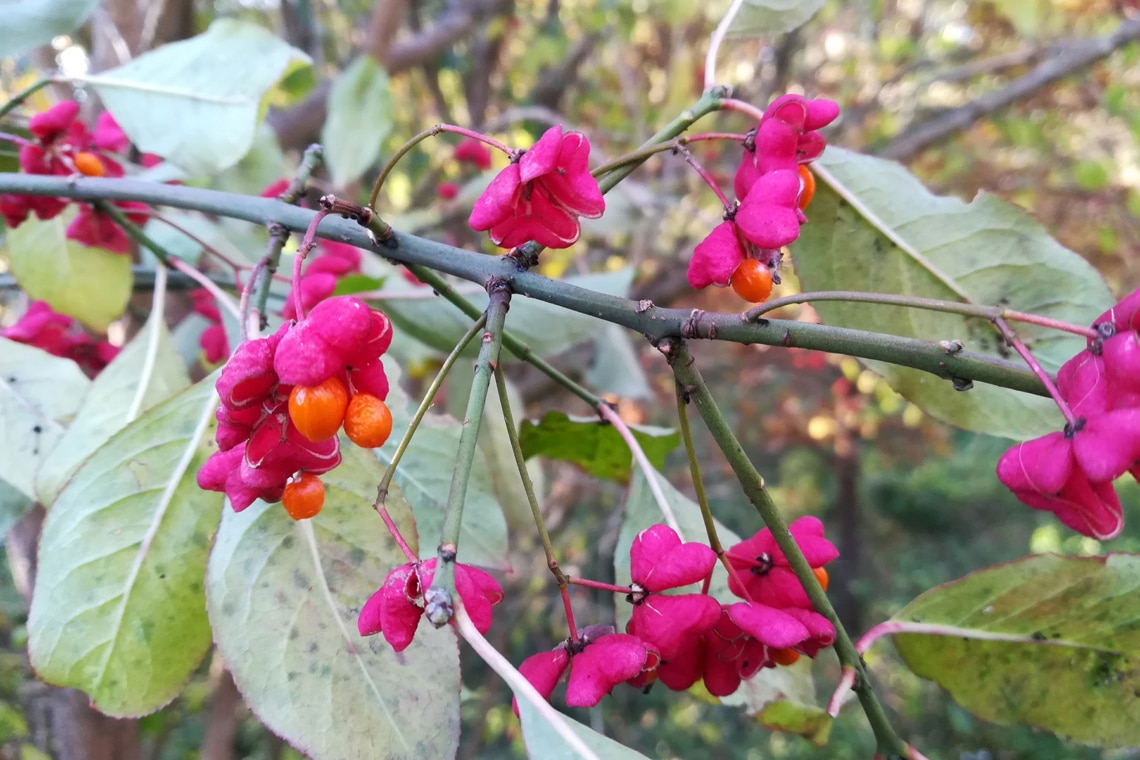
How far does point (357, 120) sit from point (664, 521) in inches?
56.1

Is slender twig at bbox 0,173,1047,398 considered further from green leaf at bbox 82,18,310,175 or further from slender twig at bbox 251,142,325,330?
green leaf at bbox 82,18,310,175

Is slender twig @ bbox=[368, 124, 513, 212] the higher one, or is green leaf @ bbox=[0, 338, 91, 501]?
slender twig @ bbox=[368, 124, 513, 212]

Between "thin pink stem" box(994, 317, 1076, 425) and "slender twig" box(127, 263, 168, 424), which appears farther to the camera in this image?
"slender twig" box(127, 263, 168, 424)

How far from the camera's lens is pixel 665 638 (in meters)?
0.60

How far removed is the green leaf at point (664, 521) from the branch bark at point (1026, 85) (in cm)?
185

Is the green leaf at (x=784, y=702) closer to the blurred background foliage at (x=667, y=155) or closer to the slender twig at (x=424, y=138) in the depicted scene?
the slender twig at (x=424, y=138)

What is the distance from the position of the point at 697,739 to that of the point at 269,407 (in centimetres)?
423

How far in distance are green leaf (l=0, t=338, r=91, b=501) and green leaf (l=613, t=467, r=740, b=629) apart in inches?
24.7

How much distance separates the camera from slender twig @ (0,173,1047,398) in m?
0.50

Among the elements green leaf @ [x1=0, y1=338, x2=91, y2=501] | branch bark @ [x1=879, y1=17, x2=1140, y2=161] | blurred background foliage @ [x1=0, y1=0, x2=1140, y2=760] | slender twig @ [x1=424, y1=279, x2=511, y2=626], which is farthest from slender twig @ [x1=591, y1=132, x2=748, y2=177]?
branch bark @ [x1=879, y1=17, x2=1140, y2=161]

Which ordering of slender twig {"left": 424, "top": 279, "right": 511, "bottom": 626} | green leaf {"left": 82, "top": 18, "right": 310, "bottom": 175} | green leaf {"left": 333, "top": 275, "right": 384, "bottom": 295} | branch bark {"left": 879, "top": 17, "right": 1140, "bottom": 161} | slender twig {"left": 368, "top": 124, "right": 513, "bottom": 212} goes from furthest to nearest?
1. branch bark {"left": 879, "top": 17, "right": 1140, "bottom": 161}
2. green leaf {"left": 333, "top": 275, "right": 384, "bottom": 295}
3. green leaf {"left": 82, "top": 18, "right": 310, "bottom": 175}
4. slender twig {"left": 368, "top": 124, "right": 513, "bottom": 212}
5. slender twig {"left": 424, "top": 279, "right": 511, "bottom": 626}

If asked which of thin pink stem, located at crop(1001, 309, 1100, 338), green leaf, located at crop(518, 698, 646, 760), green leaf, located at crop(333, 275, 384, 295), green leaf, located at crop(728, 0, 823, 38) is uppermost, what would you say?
green leaf, located at crop(728, 0, 823, 38)

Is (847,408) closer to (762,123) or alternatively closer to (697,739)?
(697,739)

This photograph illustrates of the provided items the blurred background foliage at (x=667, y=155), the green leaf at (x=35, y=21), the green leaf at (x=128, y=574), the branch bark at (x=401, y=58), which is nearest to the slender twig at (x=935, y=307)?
the green leaf at (x=128, y=574)
